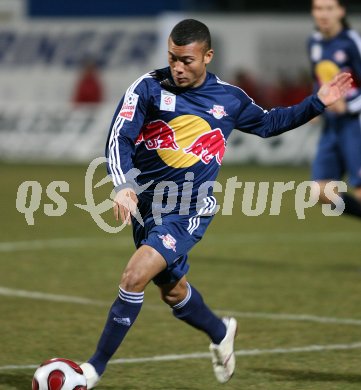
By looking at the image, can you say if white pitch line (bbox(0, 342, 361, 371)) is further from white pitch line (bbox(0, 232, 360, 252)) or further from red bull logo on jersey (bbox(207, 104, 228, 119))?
white pitch line (bbox(0, 232, 360, 252))

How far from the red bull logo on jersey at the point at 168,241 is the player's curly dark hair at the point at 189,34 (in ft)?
3.43

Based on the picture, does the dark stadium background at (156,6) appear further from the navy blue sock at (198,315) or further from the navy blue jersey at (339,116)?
the navy blue sock at (198,315)

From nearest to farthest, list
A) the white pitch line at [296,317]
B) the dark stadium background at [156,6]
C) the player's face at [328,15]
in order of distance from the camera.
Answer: the white pitch line at [296,317], the player's face at [328,15], the dark stadium background at [156,6]

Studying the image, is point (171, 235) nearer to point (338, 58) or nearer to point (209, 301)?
point (209, 301)

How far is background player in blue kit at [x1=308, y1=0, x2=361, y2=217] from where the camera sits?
396 inches

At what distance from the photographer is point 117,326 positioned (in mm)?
5867

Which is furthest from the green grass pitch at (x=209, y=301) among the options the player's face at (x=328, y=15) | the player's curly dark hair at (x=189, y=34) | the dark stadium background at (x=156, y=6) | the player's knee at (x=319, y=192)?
the dark stadium background at (x=156, y=6)

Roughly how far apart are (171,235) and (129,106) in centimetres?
73

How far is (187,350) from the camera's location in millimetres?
7250

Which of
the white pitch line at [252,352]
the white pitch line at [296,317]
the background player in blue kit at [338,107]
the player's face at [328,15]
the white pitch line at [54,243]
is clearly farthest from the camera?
the white pitch line at [54,243]

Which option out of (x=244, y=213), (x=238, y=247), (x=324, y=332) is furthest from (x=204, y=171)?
(x=244, y=213)

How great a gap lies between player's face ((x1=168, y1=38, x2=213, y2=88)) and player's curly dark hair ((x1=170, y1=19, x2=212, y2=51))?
23mm

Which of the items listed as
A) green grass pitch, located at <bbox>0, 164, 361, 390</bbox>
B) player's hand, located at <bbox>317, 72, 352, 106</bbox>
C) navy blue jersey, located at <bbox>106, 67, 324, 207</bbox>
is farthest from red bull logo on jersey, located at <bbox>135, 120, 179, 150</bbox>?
green grass pitch, located at <bbox>0, 164, 361, 390</bbox>

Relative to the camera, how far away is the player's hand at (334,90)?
6.56 metres
